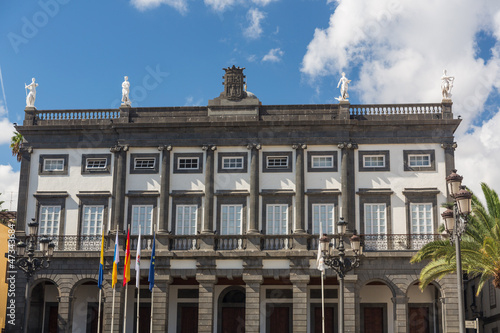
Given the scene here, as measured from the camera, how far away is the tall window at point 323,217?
38.8 meters

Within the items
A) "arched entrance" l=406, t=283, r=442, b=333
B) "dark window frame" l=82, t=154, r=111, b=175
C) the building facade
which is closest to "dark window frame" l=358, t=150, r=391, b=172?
the building facade

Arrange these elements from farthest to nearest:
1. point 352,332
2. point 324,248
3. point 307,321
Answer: point 307,321 < point 352,332 < point 324,248

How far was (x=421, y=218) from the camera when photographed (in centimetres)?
3856

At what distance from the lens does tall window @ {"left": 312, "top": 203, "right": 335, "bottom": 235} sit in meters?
38.8

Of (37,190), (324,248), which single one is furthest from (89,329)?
(324,248)

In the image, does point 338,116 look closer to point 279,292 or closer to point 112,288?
point 279,292

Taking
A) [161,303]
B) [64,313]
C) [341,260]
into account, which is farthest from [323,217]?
[64,313]

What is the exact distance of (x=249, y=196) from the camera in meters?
39.5

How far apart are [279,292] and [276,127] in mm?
9339

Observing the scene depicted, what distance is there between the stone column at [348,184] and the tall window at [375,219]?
30.7 inches

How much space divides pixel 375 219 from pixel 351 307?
5.05m

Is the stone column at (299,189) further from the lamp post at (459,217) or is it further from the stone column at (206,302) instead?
the lamp post at (459,217)

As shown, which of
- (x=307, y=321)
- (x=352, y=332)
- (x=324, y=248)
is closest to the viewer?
(x=324, y=248)

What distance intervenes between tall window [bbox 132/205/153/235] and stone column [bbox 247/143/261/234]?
223 inches
